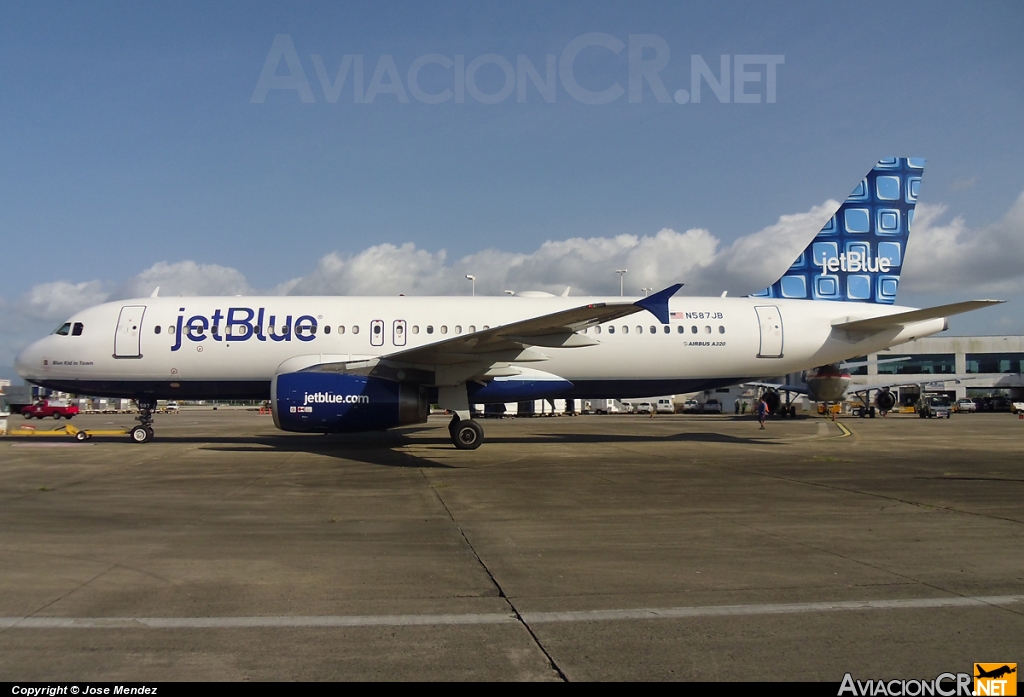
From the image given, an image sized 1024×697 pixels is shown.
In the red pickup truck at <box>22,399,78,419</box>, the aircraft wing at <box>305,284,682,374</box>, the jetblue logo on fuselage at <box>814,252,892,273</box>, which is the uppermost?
the jetblue logo on fuselage at <box>814,252,892,273</box>

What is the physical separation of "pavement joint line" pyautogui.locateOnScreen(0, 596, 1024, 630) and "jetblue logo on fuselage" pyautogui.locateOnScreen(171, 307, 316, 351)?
1305cm

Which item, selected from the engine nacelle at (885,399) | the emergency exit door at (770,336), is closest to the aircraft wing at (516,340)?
the emergency exit door at (770,336)

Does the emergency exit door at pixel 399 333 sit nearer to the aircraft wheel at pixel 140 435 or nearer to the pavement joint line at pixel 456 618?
the aircraft wheel at pixel 140 435

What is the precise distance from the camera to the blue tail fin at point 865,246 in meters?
19.3

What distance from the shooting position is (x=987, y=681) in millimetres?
3240

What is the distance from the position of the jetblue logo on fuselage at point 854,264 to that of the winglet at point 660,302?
8459 millimetres

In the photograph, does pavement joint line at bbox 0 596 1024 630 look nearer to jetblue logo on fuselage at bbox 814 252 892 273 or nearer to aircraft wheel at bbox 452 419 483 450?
aircraft wheel at bbox 452 419 483 450

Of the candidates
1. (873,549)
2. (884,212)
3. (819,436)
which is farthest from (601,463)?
(884,212)

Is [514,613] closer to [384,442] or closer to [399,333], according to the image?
[399,333]

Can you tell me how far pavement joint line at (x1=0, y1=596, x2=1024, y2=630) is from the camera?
4.02 m

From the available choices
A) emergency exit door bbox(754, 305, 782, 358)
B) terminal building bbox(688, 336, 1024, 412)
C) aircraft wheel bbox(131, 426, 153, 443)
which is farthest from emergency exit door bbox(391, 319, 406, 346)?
terminal building bbox(688, 336, 1024, 412)

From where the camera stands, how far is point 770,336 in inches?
704

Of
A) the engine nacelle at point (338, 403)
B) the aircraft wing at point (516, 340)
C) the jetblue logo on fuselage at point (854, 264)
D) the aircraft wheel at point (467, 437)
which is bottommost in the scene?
the aircraft wheel at point (467, 437)

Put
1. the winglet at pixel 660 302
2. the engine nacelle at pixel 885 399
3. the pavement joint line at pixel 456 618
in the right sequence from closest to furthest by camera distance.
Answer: the pavement joint line at pixel 456 618
the winglet at pixel 660 302
the engine nacelle at pixel 885 399
